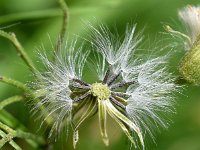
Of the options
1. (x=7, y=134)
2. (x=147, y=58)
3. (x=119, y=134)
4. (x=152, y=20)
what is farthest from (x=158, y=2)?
(x=7, y=134)

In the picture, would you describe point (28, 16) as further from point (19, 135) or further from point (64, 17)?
point (19, 135)

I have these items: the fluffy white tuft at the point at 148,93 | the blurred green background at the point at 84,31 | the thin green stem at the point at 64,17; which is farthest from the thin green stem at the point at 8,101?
the blurred green background at the point at 84,31

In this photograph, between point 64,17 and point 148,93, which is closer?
point 148,93

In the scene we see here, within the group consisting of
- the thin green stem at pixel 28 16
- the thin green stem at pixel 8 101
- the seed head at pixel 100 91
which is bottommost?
the seed head at pixel 100 91

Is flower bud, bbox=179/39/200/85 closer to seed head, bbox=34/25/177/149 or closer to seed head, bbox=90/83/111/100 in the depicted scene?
seed head, bbox=34/25/177/149

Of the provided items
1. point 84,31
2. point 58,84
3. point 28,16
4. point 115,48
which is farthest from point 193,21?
point 84,31

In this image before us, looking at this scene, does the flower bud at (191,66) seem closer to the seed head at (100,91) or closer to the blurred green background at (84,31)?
the seed head at (100,91)

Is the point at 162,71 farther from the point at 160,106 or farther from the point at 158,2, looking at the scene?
the point at 158,2

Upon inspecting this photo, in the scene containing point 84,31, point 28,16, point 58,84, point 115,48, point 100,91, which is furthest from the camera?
point 84,31
